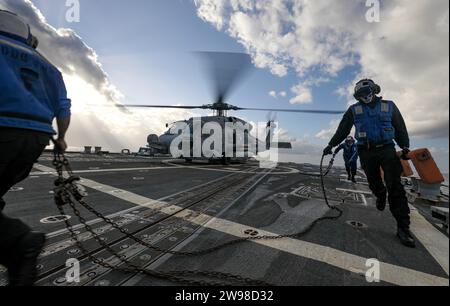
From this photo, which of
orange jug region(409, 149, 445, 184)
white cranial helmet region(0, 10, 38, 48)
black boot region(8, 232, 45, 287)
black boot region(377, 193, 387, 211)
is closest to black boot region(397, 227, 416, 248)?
black boot region(377, 193, 387, 211)

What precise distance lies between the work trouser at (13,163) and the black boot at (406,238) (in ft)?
13.6

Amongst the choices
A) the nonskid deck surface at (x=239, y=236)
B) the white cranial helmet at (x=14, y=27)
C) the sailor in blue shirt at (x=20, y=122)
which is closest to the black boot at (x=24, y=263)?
the sailor in blue shirt at (x=20, y=122)

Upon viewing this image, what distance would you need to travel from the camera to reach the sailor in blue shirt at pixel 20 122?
1.53 meters

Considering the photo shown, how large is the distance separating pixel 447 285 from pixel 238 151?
50.3 ft

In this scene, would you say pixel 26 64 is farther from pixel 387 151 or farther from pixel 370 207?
pixel 370 207

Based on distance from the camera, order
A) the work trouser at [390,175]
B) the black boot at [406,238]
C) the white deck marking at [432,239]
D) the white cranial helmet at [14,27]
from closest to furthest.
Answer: the white cranial helmet at [14,27]
the white deck marking at [432,239]
the black boot at [406,238]
the work trouser at [390,175]

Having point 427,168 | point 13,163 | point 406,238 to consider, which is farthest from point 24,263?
point 427,168

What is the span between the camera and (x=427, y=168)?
5.20m

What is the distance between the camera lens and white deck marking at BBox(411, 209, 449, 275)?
2.58 m

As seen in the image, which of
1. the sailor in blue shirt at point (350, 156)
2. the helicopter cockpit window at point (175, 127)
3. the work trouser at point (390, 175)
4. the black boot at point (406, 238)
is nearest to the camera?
the black boot at point (406, 238)

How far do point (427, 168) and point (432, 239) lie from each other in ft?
9.34

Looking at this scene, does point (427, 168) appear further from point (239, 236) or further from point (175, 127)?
point (175, 127)

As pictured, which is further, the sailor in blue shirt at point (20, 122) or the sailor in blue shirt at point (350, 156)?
the sailor in blue shirt at point (350, 156)

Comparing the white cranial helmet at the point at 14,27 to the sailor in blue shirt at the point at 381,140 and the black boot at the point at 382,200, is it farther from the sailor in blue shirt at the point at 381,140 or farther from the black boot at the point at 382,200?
the black boot at the point at 382,200
